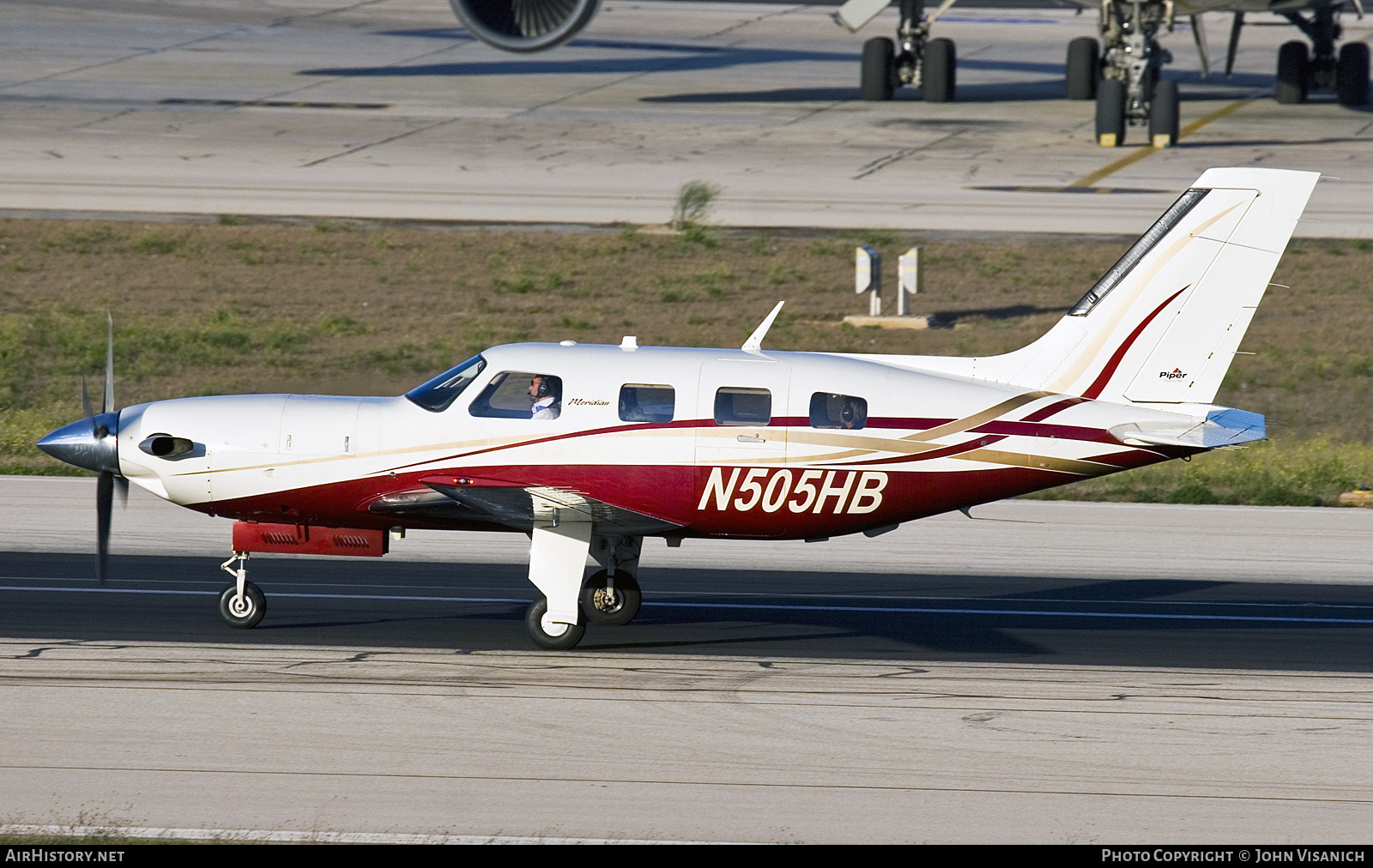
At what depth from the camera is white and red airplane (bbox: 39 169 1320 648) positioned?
14000 mm

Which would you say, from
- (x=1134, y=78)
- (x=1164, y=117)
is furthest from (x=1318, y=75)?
(x=1134, y=78)

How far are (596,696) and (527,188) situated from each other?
25.6 m

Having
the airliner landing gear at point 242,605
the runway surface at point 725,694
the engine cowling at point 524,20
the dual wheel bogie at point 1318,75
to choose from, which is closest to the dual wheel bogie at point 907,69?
the engine cowling at point 524,20

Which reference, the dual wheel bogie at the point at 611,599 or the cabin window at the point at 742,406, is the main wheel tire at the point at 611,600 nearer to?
the dual wheel bogie at the point at 611,599

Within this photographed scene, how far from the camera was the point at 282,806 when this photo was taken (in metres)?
10.6

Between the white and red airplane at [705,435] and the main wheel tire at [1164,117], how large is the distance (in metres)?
28.0

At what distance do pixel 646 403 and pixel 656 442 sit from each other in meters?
0.34

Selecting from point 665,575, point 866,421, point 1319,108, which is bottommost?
point 665,575

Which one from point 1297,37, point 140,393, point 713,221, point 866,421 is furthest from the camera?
point 1297,37

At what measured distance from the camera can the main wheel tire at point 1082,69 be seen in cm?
4706

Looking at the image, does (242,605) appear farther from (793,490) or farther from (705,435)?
(793,490)

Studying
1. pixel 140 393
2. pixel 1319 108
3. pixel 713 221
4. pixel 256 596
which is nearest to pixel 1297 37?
pixel 1319 108

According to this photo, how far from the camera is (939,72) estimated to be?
157 feet

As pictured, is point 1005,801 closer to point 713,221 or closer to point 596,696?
point 596,696
